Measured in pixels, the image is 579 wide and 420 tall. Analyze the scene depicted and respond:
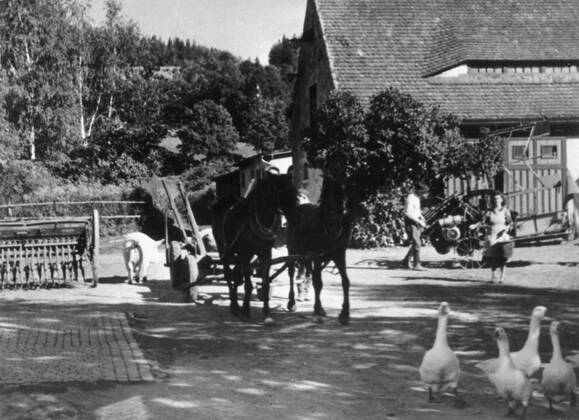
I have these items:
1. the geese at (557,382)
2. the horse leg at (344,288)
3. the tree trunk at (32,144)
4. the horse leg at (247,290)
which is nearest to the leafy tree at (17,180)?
the tree trunk at (32,144)

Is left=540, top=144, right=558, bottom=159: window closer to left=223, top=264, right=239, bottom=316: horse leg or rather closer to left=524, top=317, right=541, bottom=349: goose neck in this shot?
left=223, top=264, right=239, bottom=316: horse leg

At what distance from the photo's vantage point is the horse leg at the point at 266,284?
33.8 ft

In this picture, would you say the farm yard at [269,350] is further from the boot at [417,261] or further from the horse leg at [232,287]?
the boot at [417,261]

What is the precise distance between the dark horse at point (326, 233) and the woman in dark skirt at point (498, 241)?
16.9 feet

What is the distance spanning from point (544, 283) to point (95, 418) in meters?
10.3

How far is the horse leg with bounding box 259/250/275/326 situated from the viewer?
1030cm

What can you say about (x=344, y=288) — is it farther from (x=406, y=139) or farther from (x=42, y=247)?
(x=406, y=139)

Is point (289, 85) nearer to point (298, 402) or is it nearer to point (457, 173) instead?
point (457, 173)

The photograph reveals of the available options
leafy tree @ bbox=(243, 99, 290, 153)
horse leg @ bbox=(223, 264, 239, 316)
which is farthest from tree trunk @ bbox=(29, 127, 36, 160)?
horse leg @ bbox=(223, 264, 239, 316)

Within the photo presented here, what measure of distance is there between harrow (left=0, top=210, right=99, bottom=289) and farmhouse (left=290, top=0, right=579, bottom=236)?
33.2 feet

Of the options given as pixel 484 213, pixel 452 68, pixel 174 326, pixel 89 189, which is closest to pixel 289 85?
pixel 89 189

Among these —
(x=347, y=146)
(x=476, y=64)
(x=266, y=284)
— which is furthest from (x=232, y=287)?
(x=476, y=64)

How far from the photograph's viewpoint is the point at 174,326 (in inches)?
417

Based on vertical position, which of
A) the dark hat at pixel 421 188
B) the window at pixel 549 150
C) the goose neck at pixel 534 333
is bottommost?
the goose neck at pixel 534 333
